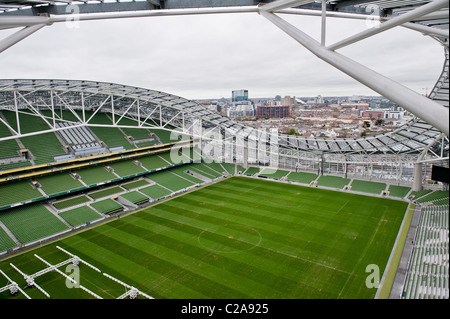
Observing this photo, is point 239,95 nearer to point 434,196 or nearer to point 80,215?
point 434,196

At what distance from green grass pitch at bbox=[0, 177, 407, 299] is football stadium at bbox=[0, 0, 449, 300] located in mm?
130

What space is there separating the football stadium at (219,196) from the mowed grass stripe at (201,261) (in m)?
0.13

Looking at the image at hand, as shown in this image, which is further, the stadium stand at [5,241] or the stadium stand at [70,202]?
the stadium stand at [70,202]

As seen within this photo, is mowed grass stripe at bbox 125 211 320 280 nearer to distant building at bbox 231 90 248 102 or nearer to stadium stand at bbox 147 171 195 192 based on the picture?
stadium stand at bbox 147 171 195 192

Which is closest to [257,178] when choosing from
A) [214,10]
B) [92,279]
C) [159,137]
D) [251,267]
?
[159,137]

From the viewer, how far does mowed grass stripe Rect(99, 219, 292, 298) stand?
1619cm

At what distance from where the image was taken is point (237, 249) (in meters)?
20.3

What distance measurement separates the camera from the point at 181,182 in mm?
35875

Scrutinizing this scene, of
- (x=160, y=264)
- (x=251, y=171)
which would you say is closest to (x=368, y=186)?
(x=251, y=171)

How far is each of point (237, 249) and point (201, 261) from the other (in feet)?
9.34

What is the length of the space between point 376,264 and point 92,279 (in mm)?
17543

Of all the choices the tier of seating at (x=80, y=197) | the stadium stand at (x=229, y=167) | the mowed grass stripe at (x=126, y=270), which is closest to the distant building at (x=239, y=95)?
the stadium stand at (x=229, y=167)

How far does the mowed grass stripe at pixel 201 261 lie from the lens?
16188 millimetres

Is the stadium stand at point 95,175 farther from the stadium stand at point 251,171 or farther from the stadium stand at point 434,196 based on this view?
the stadium stand at point 434,196
